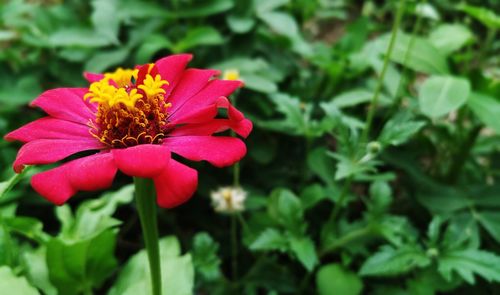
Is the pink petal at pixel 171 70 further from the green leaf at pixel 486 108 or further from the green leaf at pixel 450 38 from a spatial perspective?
the green leaf at pixel 450 38

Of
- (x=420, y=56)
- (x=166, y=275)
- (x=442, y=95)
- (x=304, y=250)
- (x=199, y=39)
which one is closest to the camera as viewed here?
(x=166, y=275)

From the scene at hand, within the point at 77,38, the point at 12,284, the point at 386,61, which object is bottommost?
the point at 12,284

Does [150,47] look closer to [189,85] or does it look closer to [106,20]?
[106,20]

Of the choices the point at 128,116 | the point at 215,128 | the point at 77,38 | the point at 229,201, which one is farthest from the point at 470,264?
the point at 77,38

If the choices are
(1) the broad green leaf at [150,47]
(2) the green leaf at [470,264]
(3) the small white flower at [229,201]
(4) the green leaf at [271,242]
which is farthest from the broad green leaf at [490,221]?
(1) the broad green leaf at [150,47]

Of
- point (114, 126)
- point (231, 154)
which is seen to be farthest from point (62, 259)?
point (231, 154)

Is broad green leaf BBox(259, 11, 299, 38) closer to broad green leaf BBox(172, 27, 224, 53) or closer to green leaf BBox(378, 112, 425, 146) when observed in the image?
broad green leaf BBox(172, 27, 224, 53)
